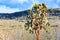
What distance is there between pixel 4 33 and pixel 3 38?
2.66 metres

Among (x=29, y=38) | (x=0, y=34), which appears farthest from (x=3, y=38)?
(x=29, y=38)

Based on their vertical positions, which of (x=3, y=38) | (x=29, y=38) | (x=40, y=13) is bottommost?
(x=29, y=38)

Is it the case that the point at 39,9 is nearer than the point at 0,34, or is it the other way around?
the point at 0,34

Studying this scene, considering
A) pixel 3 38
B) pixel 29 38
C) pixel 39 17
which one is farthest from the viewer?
pixel 29 38

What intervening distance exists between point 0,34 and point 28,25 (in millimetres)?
9582

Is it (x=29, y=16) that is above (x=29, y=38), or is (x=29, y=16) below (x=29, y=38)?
above

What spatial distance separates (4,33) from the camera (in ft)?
155

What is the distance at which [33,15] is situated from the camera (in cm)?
5266

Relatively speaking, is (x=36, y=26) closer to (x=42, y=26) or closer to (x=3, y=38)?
(x=42, y=26)

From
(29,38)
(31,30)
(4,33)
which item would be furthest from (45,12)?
(29,38)

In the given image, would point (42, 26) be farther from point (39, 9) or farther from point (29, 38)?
point (29, 38)

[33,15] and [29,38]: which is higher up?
[33,15]

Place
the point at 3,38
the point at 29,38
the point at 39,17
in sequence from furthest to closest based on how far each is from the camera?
the point at 29,38 → the point at 39,17 → the point at 3,38

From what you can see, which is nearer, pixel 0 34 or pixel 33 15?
pixel 0 34
